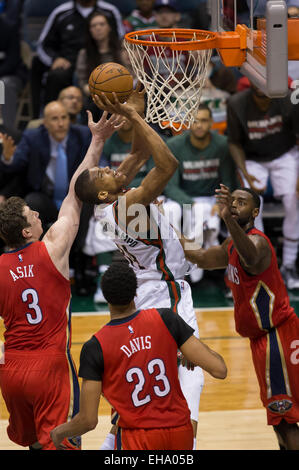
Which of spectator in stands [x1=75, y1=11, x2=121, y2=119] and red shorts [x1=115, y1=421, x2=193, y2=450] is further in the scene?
spectator in stands [x1=75, y1=11, x2=121, y2=119]

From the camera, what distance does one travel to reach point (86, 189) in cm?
441

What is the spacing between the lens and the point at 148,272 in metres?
4.96

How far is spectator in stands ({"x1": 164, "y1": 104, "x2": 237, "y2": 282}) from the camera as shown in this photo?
802cm

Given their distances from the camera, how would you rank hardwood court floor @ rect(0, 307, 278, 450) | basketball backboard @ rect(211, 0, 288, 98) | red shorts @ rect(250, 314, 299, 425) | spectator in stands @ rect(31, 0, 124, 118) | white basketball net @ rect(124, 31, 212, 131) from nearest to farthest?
basketball backboard @ rect(211, 0, 288, 98), red shorts @ rect(250, 314, 299, 425), white basketball net @ rect(124, 31, 212, 131), hardwood court floor @ rect(0, 307, 278, 450), spectator in stands @ rect(31, 0, 124, 118)

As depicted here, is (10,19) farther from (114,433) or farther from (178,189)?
(114,433)

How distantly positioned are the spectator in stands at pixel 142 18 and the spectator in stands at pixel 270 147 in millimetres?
1880

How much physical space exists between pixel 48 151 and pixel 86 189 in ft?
12.6

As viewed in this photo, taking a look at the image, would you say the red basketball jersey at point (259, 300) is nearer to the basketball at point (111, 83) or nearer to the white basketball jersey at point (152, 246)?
the white basketball jersey at point (152, 246)

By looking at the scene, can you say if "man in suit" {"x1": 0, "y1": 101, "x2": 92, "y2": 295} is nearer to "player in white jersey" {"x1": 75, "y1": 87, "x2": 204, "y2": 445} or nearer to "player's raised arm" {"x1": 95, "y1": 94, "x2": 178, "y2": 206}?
"player in white jersey" {"x1": 75, "y1": 87, "x2": 204, "y2": 445}

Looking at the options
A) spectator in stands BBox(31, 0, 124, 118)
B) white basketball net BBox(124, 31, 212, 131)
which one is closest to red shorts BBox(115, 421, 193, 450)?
white basketball net BBox(124, 31, 212, 131)

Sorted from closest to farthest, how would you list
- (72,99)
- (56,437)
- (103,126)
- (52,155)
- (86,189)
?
(56,437) < (86,189) < (103,126) < (52,155) < (72,99)

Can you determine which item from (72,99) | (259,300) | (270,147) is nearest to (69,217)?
(259,300)

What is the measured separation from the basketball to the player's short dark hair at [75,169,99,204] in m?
0.52

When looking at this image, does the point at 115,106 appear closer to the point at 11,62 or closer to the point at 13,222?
the point at 13,222
